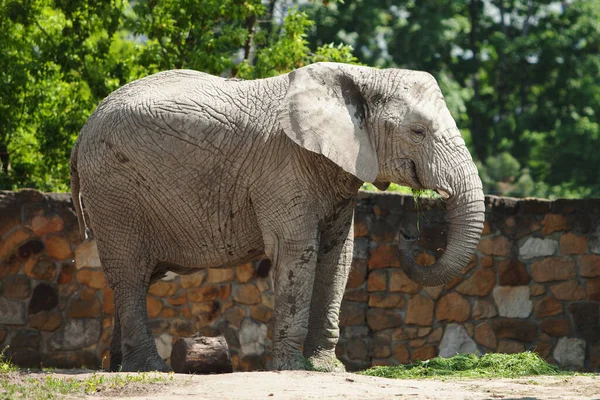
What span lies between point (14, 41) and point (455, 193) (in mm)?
8231

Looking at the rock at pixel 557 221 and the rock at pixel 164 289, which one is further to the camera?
the rock at pixel 164 289

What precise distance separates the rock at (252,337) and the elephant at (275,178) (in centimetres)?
272

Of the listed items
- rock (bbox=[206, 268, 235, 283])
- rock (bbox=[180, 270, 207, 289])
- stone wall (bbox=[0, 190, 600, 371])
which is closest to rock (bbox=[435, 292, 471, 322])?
stone wall (bbox=[0, 190, 600, 371])

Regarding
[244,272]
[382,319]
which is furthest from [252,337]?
[382,319]

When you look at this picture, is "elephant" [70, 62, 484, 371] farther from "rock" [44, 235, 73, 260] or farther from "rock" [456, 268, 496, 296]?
"rock" [456, 268, 496, 296]

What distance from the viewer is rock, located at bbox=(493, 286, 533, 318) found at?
12.4 m

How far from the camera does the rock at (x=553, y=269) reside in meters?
12.3

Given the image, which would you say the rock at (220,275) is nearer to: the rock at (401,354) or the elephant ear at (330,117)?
the rock at (401,354)

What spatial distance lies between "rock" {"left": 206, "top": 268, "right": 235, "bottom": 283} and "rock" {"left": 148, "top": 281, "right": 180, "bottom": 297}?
1.18ft

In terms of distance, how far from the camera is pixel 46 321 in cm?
1228

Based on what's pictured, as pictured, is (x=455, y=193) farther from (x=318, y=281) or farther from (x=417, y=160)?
(x=318, y=281)

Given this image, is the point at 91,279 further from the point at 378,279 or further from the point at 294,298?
the point at 294,298

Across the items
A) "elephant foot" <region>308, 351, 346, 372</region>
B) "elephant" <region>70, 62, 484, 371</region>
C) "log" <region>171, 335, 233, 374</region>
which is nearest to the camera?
"elephant" <region>70, 62, 484, 371</region>

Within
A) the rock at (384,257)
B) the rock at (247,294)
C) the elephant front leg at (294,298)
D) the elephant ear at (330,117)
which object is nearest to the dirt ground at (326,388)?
the elephant front leg at (294,298)
